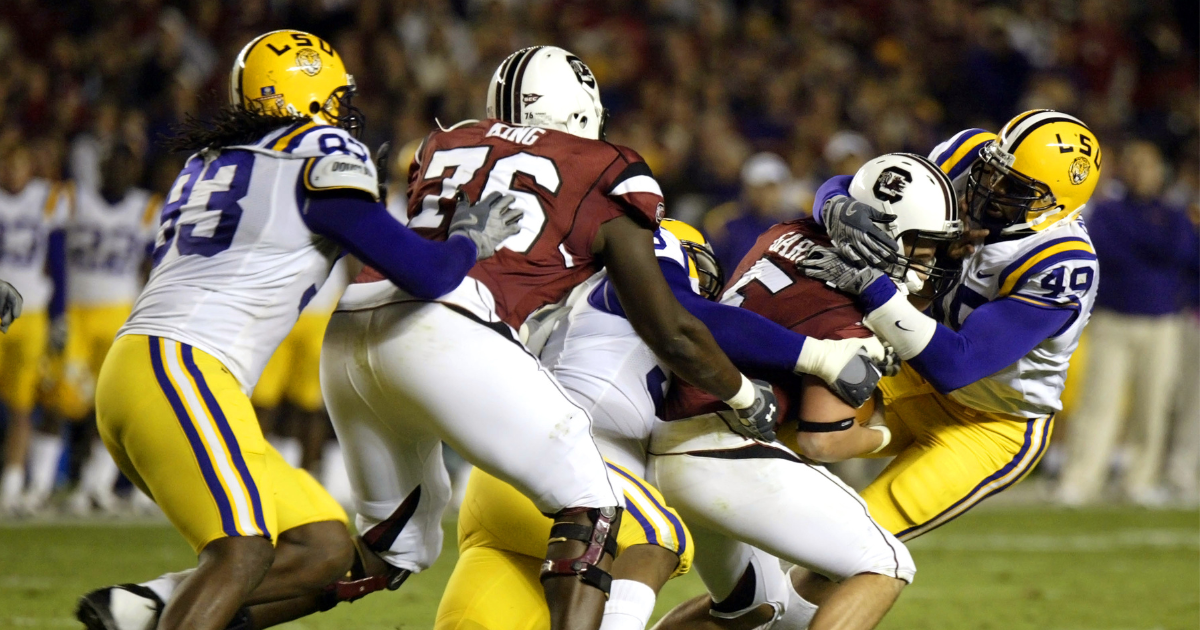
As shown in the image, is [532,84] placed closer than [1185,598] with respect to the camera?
Yes

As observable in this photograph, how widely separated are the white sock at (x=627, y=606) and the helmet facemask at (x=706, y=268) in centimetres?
101

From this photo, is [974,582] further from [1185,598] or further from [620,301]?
[620,301]

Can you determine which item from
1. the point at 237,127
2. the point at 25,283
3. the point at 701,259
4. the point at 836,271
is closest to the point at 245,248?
the point at 237,127

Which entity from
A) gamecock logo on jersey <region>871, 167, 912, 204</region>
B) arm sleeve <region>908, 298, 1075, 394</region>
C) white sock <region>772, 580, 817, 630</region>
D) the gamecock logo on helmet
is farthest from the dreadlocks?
the gamecock logo on helmet

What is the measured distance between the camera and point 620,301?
10.3 ft

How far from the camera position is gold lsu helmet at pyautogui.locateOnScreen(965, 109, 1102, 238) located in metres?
3.90

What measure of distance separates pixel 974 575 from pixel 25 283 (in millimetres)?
5456

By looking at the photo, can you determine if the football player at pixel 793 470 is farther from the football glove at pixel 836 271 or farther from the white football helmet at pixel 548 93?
the white football helmet at pixel 548 93

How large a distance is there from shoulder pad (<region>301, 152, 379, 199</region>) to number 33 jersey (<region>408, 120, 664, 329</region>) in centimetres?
21

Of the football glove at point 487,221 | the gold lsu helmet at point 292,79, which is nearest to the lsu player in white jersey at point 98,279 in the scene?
the gold lsu helmet at point 292,79

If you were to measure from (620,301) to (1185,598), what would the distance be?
3353 millimetres

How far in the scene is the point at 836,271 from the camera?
11.3ft

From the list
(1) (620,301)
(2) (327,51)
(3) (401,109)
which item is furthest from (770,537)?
(3) (401,109)

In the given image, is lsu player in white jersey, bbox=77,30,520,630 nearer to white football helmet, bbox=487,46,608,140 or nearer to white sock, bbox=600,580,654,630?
white football helmet, bbox=487,46,608,140
